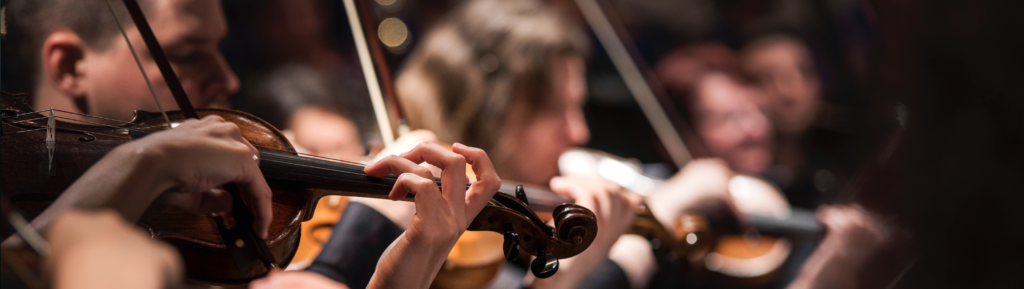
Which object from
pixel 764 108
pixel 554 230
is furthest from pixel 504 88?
pixel 764 108

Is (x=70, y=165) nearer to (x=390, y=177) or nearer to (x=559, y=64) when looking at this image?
(x=390, y=177)

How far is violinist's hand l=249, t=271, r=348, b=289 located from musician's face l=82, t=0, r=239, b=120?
12 cm

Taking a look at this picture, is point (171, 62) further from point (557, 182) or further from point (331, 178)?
point (557, 182)

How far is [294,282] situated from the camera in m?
0.40

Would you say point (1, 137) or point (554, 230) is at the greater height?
point (1, 137)

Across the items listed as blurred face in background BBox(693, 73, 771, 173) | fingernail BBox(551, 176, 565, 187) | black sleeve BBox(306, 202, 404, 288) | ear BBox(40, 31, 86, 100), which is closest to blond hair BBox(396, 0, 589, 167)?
fingernail BBox(551, 176, 565, 187)

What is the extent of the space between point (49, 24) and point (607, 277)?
0.62m

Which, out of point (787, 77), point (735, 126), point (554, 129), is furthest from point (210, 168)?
point (787, 77)

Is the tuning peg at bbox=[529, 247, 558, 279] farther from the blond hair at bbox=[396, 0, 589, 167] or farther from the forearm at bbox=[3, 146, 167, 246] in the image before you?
the blond hair at bbox=[396, 0, 589, 167]

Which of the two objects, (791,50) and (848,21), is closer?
(848,21)

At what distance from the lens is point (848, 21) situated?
4.60 feet

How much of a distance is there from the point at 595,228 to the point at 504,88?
509 millimetres

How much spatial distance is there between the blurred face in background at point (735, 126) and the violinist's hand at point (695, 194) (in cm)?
22

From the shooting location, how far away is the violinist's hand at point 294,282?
1.17ft
